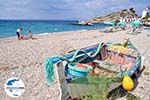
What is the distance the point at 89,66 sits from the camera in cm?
941

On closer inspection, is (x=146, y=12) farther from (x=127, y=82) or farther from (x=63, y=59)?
(x=63, y=59)

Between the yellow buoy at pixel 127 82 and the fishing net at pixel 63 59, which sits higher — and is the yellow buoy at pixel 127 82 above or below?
below

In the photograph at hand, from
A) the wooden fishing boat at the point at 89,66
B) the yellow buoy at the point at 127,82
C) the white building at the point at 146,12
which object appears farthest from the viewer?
the white building at the point at 146,12

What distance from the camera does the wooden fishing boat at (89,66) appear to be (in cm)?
766

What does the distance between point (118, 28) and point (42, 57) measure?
81.1 feet

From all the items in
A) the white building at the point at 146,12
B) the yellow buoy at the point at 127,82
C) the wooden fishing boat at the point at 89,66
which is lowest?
the yellow buoy at the point at 127,82

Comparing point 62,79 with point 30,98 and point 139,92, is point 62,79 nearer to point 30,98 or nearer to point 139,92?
point 30,98

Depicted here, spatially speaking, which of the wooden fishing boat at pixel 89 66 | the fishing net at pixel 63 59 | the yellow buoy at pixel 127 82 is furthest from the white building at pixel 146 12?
the yellow buoy at pixel 127 82

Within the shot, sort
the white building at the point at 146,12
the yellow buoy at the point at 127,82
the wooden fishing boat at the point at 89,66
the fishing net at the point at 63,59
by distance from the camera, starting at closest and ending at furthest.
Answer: the wooden fishing boat at the point at 89,66 < the fishing net at the point at 63,59 < the yellow buoy at the point at 127,82 < the white building at the point at 146,12

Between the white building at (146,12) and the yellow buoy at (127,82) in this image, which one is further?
the white building at (146,12)

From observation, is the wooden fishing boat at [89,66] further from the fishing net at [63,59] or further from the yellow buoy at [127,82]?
the yellow buoy at [127,82]

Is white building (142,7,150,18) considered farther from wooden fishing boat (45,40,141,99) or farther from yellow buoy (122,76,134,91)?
yellow buoy (122,76,134,91)

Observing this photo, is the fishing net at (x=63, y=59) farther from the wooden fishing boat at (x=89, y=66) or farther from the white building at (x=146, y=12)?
the white building at (x=146, y=12)

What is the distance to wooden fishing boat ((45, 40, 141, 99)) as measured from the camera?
7.66 meters
